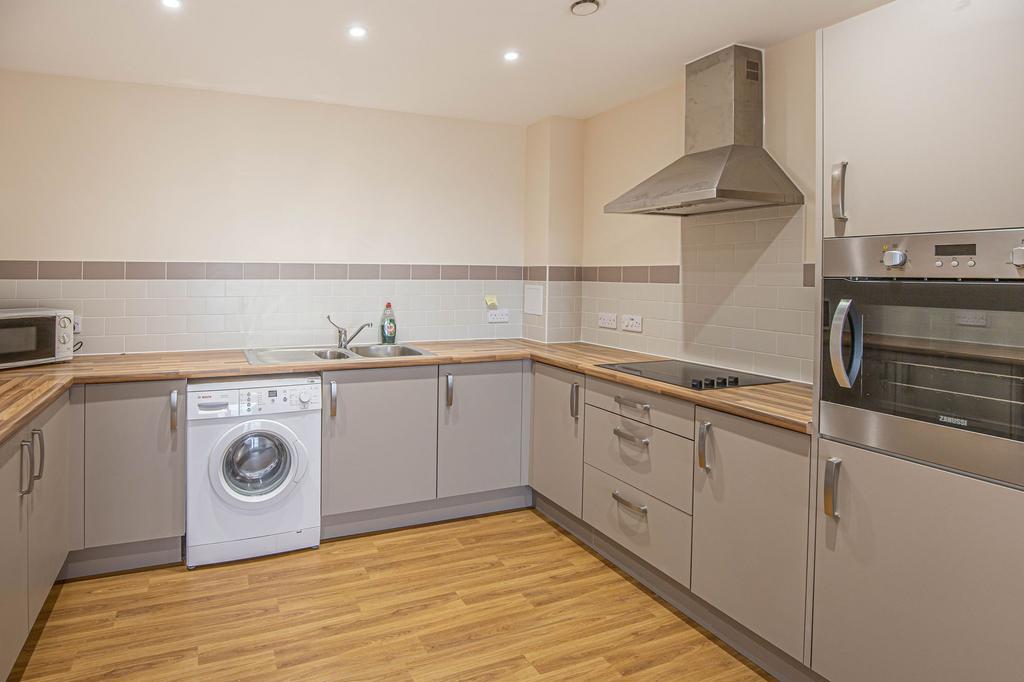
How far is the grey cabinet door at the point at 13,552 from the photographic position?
190cm

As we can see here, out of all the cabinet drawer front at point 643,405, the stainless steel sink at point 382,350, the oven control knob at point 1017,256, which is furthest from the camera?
the stainless steel sink at point 382,350

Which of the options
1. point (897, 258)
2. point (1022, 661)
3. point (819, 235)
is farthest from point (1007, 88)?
point (1022, 661)

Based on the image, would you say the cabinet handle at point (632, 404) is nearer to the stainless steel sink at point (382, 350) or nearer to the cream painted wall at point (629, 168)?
the cream painted wall at point (629, 168)

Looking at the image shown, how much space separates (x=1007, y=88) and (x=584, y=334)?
9.59ft

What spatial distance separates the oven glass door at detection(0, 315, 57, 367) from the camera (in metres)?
2.92

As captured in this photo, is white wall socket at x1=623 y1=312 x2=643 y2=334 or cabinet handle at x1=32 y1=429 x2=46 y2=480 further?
white wall socket at x1=623 y1=312 x2=643 y2=334

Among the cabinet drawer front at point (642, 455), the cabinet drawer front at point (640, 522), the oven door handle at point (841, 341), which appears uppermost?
the oven door handle at point (841, 341)

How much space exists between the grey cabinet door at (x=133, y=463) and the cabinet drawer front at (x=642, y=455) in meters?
1.91

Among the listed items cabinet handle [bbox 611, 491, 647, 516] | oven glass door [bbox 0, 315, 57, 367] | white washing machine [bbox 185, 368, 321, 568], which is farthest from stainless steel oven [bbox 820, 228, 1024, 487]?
oven glass door [bbox 0, 315, 57, 367]

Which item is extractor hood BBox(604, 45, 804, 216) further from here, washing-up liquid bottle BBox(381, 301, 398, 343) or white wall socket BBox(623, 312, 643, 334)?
washing-up liquid bottle BBox(381, 301, 398, 343)

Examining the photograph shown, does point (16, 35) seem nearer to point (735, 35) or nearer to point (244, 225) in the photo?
point (244, 225)

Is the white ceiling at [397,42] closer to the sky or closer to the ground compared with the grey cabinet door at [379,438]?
closer to the sky

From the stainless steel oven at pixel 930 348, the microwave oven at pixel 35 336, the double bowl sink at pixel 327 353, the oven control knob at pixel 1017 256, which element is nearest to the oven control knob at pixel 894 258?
the stainless steel oven at pixel 930 348

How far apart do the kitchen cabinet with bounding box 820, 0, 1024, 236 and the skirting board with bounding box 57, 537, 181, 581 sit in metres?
3.04
